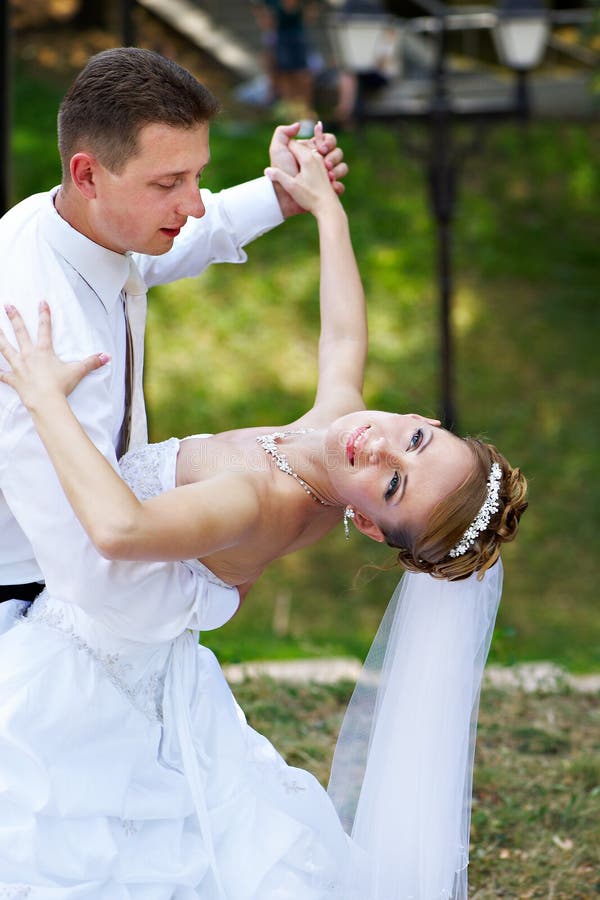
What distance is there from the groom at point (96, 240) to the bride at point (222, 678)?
68 millimetres

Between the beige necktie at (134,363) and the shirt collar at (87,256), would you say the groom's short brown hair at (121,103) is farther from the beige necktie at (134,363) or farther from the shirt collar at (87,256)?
the beige necktie at (134,363)

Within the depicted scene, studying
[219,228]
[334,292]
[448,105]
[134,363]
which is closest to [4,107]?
[448,105]

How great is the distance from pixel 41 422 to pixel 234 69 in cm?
1175

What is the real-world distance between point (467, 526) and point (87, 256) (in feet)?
3.59

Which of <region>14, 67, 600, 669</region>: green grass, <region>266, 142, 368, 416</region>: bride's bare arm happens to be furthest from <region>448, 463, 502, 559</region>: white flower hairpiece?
<region>14, 67, 600, 669</region>: green grass

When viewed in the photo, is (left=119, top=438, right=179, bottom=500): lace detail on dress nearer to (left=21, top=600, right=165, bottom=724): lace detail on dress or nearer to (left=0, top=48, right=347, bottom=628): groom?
(left=0, top=48, right=347, bottom=628): groom

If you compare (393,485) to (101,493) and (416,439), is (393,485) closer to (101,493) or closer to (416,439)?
(416,439)

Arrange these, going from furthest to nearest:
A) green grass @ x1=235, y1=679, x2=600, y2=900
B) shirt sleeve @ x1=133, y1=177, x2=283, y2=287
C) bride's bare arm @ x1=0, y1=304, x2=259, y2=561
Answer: green grass @ x1=235, y1=679, x2=600, y2=900 → shirt sleeve @ x1=133, y1=177, x2=283, y2=287 → bride's bare arm @ x1=0, y1=304, x2=259, y2=561

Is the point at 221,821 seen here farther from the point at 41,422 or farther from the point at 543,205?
the point at 543,205

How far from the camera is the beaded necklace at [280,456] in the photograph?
289 centimetres

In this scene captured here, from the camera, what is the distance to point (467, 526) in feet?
9.42

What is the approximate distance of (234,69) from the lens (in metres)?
13.4

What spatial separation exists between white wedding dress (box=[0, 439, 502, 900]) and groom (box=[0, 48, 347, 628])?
208 mm

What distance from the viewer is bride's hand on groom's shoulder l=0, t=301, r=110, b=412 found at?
2432 mm
